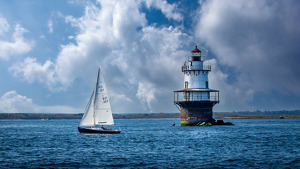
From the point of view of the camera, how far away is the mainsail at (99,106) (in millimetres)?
68188

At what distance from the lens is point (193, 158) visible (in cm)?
3928

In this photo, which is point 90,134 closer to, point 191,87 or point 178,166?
point 191,87

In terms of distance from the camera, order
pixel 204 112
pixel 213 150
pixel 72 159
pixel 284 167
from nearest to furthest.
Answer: pixel 284 167 → pixel 72 159 → pixel 213 150 → pixel 204 112

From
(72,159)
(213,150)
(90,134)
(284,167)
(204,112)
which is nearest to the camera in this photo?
(284,167)

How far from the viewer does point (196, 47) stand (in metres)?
95.8

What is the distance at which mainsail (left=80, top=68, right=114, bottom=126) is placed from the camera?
68.2 meters

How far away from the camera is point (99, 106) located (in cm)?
6819

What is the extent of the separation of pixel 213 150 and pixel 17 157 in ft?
69.2

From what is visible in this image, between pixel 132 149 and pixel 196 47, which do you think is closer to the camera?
pixel 132 149

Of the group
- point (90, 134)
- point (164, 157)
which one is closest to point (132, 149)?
point (164, 157)

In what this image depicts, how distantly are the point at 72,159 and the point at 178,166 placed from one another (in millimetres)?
11005

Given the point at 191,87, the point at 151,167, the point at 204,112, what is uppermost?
the point at 191,87

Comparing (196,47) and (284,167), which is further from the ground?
(196,47)

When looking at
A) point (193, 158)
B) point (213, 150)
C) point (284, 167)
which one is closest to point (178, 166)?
point (193, 158)
